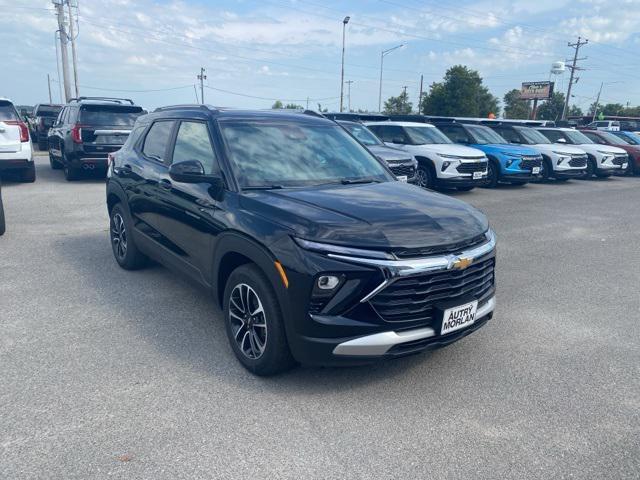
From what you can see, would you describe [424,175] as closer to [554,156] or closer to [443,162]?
[443,162]

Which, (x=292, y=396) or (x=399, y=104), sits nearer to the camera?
(x=292, y=396)

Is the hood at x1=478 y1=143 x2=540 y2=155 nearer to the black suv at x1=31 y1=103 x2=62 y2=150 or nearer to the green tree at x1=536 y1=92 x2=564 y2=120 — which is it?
the black suv at x1=31 y1=103 x2=62 y2=150

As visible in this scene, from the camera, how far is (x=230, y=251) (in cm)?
359

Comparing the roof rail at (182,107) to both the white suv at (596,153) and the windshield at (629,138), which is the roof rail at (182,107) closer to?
the white suv at (596,153)

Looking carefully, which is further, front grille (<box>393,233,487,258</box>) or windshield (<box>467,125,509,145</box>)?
windshield (<box>467,125,509,145</box>)

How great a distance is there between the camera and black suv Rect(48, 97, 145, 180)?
11930mm

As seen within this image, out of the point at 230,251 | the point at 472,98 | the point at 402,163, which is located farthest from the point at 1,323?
the point at 472,98

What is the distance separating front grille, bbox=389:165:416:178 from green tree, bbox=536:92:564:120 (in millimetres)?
78275

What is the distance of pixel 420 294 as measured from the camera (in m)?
3.10

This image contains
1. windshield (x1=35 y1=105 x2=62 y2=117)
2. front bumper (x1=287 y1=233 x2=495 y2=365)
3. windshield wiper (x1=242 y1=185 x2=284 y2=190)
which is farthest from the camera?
windshield (x1=35 y1=105 x2=62 y2=117)

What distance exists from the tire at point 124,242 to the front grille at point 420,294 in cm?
349

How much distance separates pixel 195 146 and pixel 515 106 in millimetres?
83358

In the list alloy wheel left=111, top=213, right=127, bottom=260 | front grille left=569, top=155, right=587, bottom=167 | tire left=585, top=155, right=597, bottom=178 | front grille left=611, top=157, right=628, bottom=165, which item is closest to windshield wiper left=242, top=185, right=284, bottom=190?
alloy wheel left=111, top=213, right=127, bottom=260

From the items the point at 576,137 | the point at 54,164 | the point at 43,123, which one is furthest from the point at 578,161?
the point at 43,123
